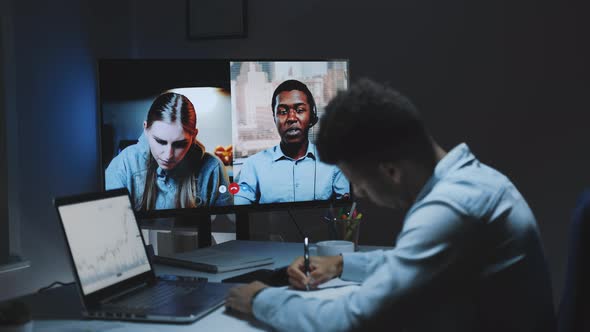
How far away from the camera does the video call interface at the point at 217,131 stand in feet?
6.00

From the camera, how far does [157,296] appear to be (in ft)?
4.29

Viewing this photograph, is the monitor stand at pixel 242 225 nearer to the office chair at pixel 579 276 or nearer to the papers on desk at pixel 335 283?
the papers on desk at pixel 335 283

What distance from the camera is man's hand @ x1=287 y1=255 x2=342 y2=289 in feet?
4.44

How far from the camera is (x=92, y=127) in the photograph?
2129mm

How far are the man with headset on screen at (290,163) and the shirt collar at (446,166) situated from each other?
956 mm

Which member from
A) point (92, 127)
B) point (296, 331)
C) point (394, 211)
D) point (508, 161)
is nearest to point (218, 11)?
point (92, 127)

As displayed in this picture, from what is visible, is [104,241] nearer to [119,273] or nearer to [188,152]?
[119,273]

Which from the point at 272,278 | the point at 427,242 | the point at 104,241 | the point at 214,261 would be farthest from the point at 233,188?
the point at 427,242

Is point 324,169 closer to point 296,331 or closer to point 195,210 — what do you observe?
point 195,210

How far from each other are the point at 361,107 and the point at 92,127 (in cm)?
143

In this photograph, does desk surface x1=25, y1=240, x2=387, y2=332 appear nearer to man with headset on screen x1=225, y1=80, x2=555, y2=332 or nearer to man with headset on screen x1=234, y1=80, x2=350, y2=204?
man with headset on screen x1=225, y1=80, x2=555, y2=332

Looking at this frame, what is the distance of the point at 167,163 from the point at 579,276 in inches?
50.3

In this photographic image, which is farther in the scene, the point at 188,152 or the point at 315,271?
the point at 188,152

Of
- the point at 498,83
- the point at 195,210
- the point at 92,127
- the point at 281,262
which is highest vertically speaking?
the point at 498,83
